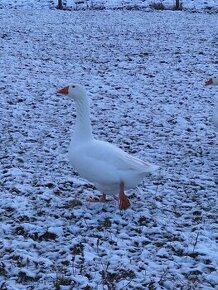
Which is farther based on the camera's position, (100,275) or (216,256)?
(216,256)

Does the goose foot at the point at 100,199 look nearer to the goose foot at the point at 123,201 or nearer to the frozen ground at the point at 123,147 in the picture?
the frozen ground at the point at 123,147

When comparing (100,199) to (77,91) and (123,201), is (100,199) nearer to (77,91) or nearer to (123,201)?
(123,201)

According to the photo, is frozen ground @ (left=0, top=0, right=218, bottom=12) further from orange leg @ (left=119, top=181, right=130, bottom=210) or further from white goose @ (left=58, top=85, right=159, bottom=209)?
orange leg @ (left=119, top=181, right=130, bottom=210)

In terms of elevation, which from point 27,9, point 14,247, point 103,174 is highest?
point 27,9

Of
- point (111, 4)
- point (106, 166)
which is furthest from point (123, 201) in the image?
point (111, 4)

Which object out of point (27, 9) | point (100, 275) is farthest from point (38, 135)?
point (27, 9)

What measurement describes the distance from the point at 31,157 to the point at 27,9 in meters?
20.1

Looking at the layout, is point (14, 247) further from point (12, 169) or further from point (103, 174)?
point (12, 169)

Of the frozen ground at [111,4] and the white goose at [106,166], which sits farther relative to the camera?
the frozen ground at [111,4]

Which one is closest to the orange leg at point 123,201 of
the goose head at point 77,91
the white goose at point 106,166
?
the white goose at point 106,166

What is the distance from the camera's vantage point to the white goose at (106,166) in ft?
18.7

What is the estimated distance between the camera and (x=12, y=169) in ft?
24.0

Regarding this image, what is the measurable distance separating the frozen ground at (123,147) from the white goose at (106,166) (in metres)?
0.37

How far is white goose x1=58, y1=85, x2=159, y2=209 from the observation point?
18.7 ft
